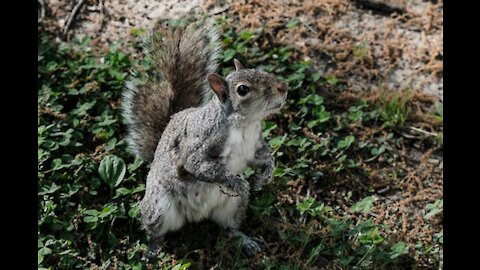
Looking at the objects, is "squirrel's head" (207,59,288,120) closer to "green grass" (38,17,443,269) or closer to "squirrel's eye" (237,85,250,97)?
"squirrel's eye" (237,85,250,97)

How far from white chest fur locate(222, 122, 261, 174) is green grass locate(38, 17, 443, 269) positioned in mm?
448

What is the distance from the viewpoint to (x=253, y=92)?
2.55 meters

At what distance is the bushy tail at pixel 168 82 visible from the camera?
3.02 meters

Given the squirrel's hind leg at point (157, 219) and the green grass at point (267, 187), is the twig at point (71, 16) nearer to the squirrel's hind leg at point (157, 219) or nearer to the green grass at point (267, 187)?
the green grass at point (267, 187)

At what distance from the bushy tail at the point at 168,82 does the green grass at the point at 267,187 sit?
0.22 m

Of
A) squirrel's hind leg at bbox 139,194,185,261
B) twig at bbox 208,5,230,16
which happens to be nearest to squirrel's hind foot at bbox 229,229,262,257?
squirrel's hind leg at bbox 139,194,185,261

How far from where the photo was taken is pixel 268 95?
8.35 ft

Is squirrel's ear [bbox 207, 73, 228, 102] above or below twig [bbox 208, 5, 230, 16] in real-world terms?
above

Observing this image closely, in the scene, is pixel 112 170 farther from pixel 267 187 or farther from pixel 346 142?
pixel 346 142

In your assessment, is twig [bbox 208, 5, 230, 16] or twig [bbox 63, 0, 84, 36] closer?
twig [bbox 63, 0, 84, 36]

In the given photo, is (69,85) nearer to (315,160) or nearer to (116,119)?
(116,119)

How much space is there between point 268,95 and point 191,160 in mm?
394

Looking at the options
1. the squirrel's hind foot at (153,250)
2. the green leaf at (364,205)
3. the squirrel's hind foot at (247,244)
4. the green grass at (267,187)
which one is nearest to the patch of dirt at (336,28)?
the green grass at (267,187)

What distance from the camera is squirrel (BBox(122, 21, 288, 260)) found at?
260 centimetres
